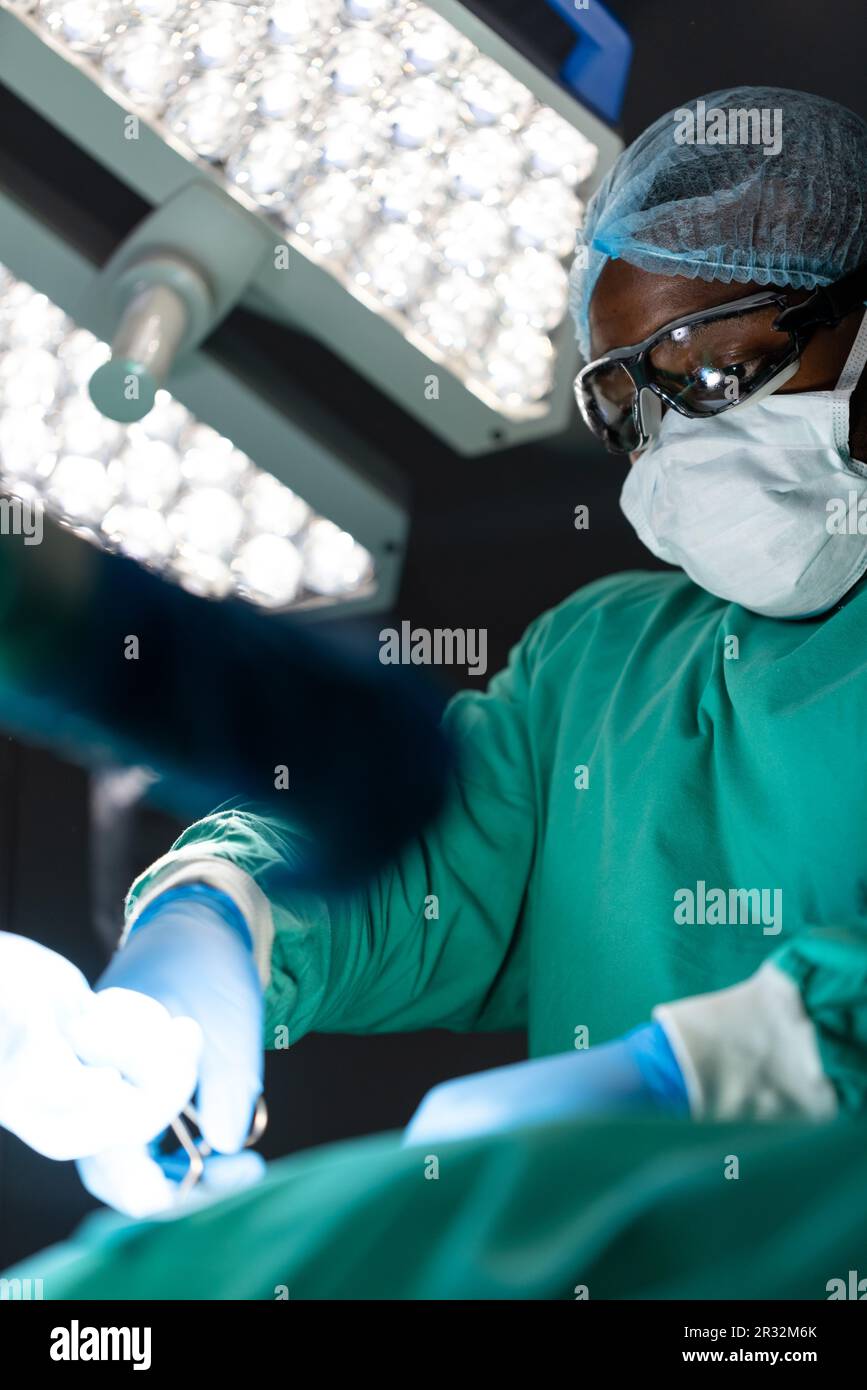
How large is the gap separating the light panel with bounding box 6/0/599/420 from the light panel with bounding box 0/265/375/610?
27 centimetres

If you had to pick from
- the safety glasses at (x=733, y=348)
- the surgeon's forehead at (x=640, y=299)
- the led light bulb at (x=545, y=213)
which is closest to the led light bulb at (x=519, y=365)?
the led light bulb at (x=545, y=213)

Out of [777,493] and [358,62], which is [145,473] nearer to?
[358,62]

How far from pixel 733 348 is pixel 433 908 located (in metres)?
0.69

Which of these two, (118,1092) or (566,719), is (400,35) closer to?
(566,719)

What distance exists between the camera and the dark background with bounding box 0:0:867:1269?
1834mm

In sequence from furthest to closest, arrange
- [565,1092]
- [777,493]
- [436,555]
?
Answer: 1. [436,555]
2. [777,493]
3. [565,1092]

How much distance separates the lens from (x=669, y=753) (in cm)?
149

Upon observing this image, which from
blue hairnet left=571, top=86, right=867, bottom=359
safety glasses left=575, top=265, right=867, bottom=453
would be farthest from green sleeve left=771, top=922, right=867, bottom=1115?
blue hairnet left=571, top=86, right=867, bottom=359

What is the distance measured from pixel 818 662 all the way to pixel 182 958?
689mm

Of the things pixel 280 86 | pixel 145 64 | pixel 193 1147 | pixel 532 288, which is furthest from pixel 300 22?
pixel 193 1147

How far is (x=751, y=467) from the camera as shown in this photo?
4.75ft

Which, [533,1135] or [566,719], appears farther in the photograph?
[566,719]

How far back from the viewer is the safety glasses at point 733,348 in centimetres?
144
